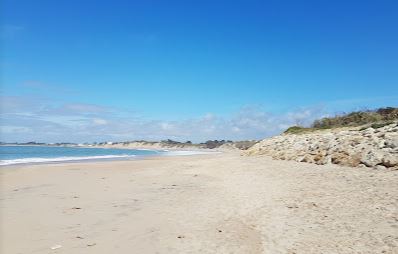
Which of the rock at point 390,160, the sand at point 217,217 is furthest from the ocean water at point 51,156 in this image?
the rock at point 390,160

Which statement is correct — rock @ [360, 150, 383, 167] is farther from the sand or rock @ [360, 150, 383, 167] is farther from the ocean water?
the ocean water

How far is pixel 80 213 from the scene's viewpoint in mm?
10844

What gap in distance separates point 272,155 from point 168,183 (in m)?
13.2

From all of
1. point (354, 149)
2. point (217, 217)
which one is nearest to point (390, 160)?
point (354, 149)

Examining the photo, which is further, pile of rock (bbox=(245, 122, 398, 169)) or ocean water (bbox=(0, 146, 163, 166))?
ocean water (bbox=(0, 146, 163, 166))

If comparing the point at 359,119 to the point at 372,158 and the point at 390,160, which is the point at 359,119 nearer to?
the point at 372,158

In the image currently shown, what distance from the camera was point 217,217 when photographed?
1021 cm

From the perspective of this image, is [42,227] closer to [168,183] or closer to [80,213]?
[80,213]

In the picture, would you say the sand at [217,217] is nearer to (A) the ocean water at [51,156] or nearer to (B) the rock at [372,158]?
(B) the rock at [372,158]

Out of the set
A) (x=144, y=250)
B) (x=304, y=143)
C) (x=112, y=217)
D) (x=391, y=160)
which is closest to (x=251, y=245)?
(x=144, y=250)

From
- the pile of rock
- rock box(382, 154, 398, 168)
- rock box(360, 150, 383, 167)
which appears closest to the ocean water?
the pile of rock

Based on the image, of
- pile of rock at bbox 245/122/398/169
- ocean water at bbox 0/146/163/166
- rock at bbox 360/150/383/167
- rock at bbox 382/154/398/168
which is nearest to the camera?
rock at bbox 382/154/398/168

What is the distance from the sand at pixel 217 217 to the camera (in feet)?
24.7

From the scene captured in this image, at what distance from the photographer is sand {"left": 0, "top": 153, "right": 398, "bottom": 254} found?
24.7 feet
